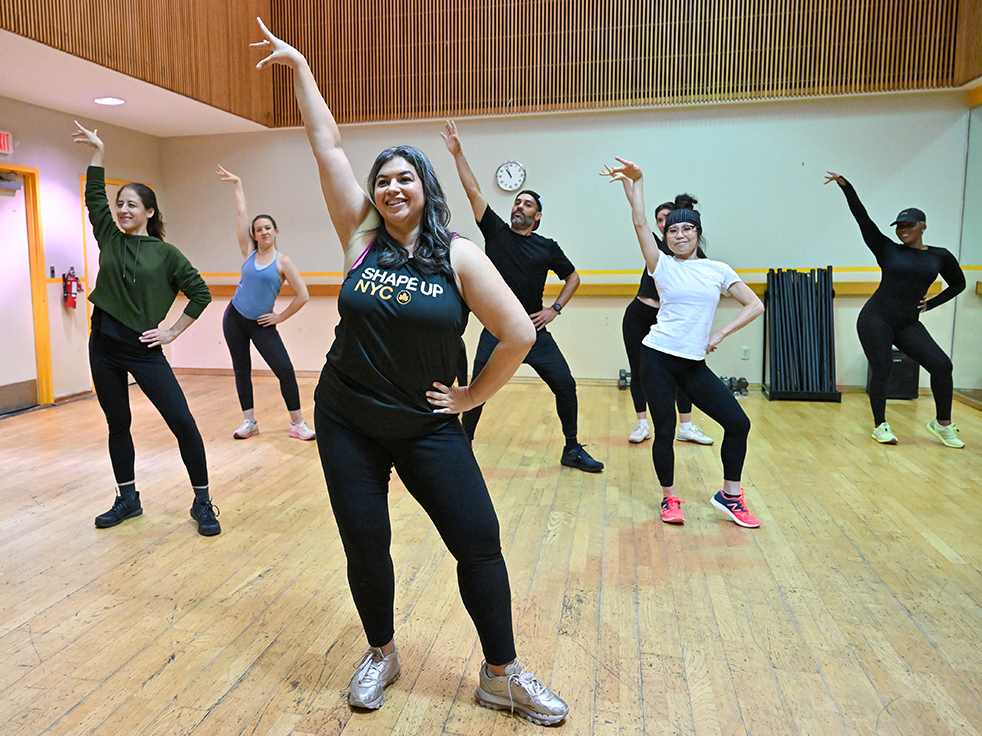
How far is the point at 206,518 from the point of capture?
3508mm

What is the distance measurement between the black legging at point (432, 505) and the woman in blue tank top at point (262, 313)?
3.27m

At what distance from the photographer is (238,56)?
7031 millimetres

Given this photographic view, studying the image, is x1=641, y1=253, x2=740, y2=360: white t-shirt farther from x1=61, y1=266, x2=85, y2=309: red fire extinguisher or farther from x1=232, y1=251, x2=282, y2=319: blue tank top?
x1=61, y1=266, x2=85, y2=309: red fire extinguisher

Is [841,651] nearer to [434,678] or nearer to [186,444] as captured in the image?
[434,678]

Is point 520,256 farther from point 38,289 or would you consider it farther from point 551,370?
point 38,289

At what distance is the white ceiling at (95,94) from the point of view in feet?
16.7

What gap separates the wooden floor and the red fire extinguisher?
269 cm

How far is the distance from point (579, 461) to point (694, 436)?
1078mm

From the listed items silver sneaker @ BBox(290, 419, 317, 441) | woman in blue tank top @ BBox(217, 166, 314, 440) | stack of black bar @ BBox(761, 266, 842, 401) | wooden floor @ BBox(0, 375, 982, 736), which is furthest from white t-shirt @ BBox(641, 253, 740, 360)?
stack of black bar @ BBox(761, 266, 842, 401)

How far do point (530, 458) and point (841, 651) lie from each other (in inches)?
103

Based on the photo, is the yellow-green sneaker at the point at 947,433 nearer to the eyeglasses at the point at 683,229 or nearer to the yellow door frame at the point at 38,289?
the eyeglasses at the point at 683,229

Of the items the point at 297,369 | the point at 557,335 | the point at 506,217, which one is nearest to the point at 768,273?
the point at 557,335

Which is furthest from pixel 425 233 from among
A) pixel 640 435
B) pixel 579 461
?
pixel 640 435

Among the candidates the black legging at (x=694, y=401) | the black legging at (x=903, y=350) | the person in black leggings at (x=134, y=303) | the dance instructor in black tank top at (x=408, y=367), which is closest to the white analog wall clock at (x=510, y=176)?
the black legging at (x=903, y=350)
